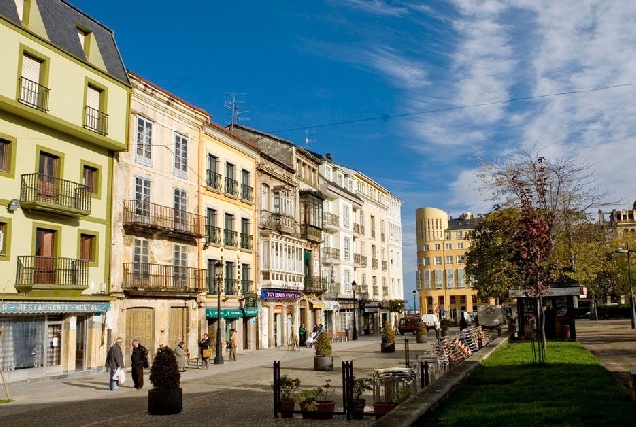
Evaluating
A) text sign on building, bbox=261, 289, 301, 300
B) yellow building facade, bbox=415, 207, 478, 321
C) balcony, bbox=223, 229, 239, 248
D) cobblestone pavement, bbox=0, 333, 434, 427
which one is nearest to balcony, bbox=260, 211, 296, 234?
balcony, bbox=223, 229, 239, 248

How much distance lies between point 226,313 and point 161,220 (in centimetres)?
761

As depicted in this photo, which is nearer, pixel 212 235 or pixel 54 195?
pixel 54 195

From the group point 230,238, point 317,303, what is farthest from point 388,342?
point 317,303

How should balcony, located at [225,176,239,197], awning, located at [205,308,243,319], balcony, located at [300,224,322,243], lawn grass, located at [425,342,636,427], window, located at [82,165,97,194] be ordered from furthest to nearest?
balcony, located at [300,224,322,243] < balcony, located at [225,176,239,197] < awning, located at [205,308,243,319] < window, located at [82,165,97,194] < lawn grass, located at [425,342,636,427]

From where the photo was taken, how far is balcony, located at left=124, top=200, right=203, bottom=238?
28422mm

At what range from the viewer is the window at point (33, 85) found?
23031mm

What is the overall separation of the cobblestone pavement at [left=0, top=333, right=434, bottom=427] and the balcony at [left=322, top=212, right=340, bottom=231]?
25.7 meters

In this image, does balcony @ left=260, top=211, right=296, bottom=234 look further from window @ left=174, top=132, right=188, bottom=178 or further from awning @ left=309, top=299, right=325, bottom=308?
window @ left=174, top=132, right=188, bottom=178

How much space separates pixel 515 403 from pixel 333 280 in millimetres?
41818

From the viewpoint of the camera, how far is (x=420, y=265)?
128m

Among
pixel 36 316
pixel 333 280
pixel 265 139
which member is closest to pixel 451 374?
pixel 36 316

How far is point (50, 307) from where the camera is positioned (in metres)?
23.5

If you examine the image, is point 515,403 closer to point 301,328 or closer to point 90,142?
point 90,142

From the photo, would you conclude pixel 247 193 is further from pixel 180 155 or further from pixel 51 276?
pixel 51 276
